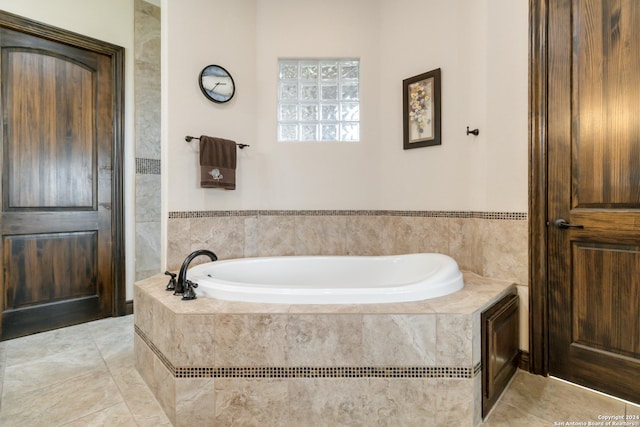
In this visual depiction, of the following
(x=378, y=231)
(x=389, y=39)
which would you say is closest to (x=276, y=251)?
(x=378, y=231)

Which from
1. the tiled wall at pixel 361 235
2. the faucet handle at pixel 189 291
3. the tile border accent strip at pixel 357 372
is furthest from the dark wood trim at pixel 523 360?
the faucet handle at pixel 189 291

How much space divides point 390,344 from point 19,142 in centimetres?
284

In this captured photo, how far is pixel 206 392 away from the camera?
1292mm

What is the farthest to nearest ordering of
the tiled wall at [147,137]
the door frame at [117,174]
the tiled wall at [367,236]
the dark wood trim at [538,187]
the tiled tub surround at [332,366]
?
1. the tiled wall at [147,137]
2. the door frame at [117,174]
3. the tiled wall at [367,236]
4. the dark wood trim at [538,187]
5. the tiled tub surround at [332,366]

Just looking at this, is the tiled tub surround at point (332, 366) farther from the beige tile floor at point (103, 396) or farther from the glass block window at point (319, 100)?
the glass block window at point (319, 100)

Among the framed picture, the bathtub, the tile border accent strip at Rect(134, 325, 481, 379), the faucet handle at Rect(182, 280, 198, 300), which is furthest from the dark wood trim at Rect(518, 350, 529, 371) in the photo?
the faucet handle at Rect(182, 280, 198, 300)

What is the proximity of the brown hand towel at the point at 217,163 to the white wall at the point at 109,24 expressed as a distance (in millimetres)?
928

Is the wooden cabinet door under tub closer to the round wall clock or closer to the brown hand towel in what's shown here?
the brown hand towel

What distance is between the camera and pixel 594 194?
1.58 metres

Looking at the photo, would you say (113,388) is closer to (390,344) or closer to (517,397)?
(390,344)

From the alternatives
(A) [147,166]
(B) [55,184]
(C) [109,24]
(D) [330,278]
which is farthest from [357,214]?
(C) [109,24]

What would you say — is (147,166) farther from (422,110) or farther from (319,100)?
(422,110)

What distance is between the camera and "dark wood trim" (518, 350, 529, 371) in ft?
5.81

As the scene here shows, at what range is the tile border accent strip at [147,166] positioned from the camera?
2.63 metres
